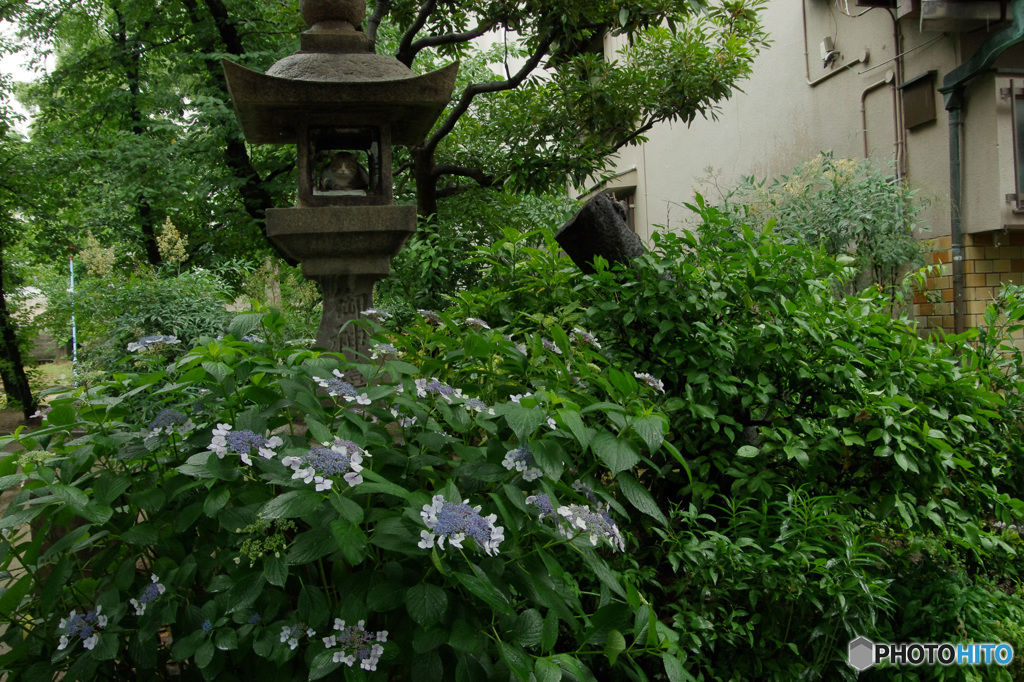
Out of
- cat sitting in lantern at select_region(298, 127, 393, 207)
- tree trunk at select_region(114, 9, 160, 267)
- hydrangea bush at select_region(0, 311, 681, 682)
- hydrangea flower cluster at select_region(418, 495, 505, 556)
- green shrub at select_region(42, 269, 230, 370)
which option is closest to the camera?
hydrangea flower cluster at select_region(418, 495, 505, 556)

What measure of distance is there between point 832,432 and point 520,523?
52.8 inches

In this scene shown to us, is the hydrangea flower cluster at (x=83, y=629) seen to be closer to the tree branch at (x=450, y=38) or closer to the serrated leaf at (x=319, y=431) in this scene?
the serrated leaf at (x=319, y=431)

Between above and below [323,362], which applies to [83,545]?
below

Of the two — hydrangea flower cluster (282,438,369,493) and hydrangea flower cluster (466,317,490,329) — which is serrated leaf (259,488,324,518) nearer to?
hydrangea flower cluster (282,438,369,493)

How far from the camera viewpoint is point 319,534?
1.33 metres

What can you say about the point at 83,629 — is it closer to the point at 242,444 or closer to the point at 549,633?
the point at 242,444

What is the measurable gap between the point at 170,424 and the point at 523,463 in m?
0.79

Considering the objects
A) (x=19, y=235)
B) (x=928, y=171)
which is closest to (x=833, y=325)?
(x=928, y=171)

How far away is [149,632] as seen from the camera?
4.65ft

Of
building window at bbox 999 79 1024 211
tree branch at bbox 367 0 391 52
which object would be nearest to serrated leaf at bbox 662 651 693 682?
building window at bbox 999 79 1024 211

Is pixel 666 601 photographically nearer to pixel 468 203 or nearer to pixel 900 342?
pixel 900 342

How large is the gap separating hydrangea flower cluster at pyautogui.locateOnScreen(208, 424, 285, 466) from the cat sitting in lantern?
2765 millimetres

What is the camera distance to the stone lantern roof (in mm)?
3633

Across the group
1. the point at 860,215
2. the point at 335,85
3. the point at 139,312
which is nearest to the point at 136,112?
the point at 139,312
